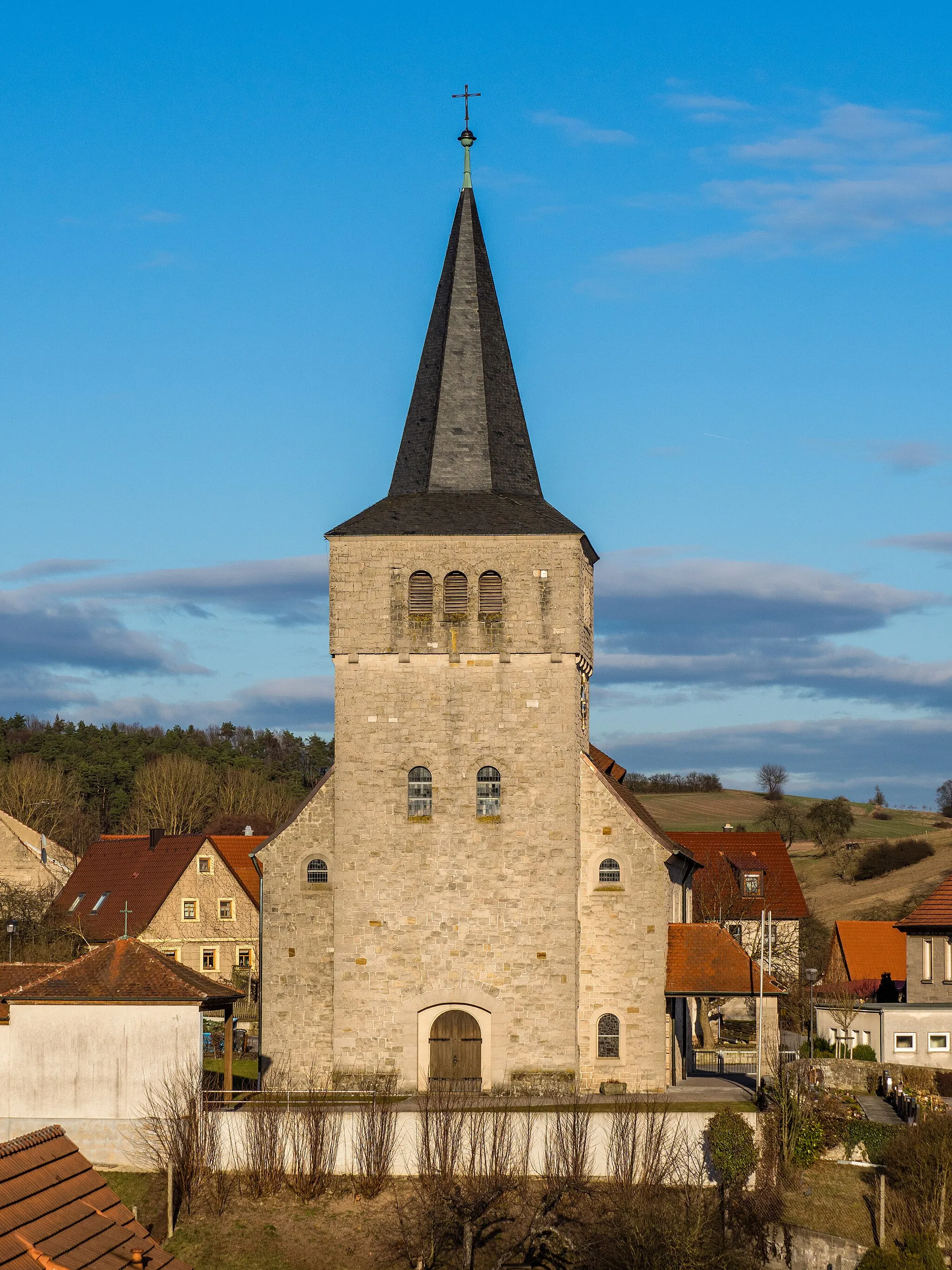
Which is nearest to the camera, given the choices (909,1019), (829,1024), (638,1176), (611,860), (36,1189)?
(36,1189)

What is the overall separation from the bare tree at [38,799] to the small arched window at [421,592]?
6119 cm

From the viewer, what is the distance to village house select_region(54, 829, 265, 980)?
70062 mm

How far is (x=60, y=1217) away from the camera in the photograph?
64.4ft

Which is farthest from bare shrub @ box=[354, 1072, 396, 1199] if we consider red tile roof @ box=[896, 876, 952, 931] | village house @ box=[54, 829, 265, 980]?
village house @ box=[54, 829, 265, 980]

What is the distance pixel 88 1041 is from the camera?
39938mm

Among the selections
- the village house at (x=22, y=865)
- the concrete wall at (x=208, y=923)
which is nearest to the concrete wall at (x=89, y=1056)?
the concrete wall at (x=208, y=923)

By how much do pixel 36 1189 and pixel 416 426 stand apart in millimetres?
29900

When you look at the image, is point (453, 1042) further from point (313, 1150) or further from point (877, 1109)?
point (877, 1109)

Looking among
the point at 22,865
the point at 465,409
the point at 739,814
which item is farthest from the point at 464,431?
the point at 739,814

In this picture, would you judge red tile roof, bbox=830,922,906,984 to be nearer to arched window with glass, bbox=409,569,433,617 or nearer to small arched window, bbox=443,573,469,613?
small arched window, bbox=443,573,469,613

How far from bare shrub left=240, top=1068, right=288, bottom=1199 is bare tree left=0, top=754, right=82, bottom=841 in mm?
64837

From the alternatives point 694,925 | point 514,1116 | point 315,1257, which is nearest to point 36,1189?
point 315,1257

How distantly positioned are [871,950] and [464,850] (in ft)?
104

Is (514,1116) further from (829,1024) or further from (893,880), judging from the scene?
(893,880)
